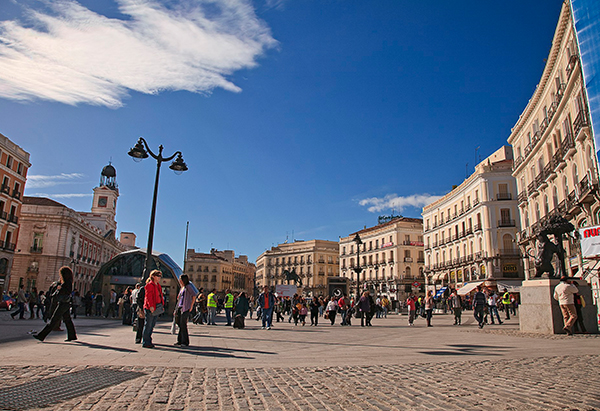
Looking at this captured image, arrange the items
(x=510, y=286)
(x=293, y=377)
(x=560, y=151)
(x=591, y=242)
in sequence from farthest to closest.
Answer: (x=510, y=286), (x=560, y=151), (x=591, y=242), (x=293, y=377)

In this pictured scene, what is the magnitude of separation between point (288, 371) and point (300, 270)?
82.9 meters

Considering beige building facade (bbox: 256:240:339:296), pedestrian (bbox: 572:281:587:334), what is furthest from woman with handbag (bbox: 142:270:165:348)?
beige building facade (bbox: 256:240:339:296)

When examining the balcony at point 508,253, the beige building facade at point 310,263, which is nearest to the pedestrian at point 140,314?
the balcony at point 508,253

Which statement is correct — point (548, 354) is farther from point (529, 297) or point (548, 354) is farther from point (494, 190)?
point (494, 190)

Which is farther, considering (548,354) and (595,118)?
(595,118)

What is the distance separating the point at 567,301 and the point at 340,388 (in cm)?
903

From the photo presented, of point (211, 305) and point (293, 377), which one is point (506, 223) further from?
point (293, 377)

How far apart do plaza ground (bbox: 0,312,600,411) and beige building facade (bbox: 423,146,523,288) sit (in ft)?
116

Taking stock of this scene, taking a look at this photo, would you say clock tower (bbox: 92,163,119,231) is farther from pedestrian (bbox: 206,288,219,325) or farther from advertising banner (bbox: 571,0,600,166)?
advertising banner (bbox: 571,0,600,166)

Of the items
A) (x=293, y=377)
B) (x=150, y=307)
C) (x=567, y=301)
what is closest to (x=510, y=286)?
(x=567, y=301)

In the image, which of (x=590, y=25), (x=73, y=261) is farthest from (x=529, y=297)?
(x=73, y=261)

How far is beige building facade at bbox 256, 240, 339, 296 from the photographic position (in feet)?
279

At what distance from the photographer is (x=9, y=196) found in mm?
42406

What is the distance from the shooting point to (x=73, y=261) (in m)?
50.8
